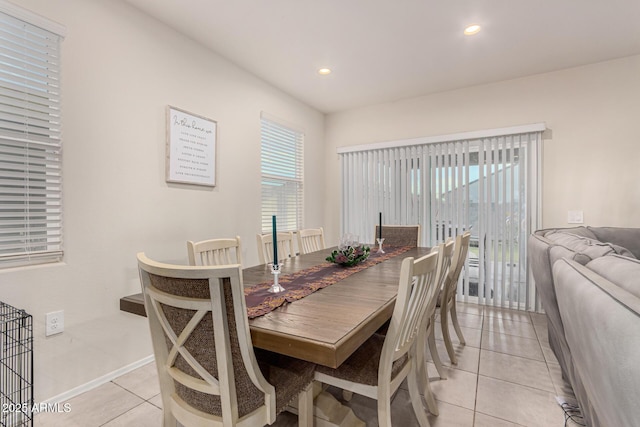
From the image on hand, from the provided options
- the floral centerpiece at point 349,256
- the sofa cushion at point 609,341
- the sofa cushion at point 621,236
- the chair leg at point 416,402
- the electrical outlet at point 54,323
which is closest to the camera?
the sofa cushion at point 609,341

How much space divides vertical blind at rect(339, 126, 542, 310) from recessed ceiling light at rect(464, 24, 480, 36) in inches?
51.6

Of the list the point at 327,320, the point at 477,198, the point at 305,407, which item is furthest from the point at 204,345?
the point at 477,198

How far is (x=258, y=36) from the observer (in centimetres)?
261

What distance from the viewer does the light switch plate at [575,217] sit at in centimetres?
321

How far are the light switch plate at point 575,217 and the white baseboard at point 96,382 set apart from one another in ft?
13.9

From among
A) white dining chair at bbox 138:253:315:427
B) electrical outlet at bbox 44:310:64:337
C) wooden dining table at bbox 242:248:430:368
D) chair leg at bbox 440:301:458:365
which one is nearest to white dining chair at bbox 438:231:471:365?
chair leg at bbox 440:301:458:365

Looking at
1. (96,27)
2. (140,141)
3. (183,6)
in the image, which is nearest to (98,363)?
(140,141)

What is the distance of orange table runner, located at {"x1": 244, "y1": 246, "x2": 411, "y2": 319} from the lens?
124 centimetres

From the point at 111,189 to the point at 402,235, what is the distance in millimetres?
2691

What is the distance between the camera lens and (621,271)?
3.37 feet

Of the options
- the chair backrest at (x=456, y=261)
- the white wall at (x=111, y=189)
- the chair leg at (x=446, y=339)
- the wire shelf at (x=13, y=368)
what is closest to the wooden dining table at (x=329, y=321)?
the chair backrest at (x=456, y=261)

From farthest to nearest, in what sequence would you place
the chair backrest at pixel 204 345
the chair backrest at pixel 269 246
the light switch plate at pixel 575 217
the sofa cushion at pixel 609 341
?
the light switch plate at pixel 575 217 < the chair backrest at pixel 269 246 < the chair backrest at pixel 204 345 < the sofa cushion at pixel 609 341

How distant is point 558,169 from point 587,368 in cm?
311

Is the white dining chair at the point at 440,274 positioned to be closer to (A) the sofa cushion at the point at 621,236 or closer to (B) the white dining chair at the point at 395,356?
(B) the white dining chair at the point at 395,356
